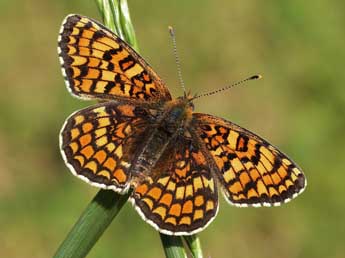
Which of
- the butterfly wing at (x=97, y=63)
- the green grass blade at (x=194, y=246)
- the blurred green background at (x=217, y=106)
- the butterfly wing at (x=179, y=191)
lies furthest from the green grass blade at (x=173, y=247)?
Answer: the blurred green background at (x=217, y=106)

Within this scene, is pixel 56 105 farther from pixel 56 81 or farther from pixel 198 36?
pixel 198 36

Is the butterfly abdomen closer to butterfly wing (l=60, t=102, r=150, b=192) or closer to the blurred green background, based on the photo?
butterfly wing (l=60, t=102, r=150, b=192)

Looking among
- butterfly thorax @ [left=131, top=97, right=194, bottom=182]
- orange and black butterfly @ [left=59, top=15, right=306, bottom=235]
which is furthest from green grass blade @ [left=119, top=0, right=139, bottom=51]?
butterfly thorax @ [left=131, top=97, right=194, bottom=182]

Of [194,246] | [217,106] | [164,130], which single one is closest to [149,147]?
[164,130]

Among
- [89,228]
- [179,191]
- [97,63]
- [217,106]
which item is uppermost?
[97,63]

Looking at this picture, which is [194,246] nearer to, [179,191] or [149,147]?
[179,191]

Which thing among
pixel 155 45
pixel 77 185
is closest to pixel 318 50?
pixel 155 45
